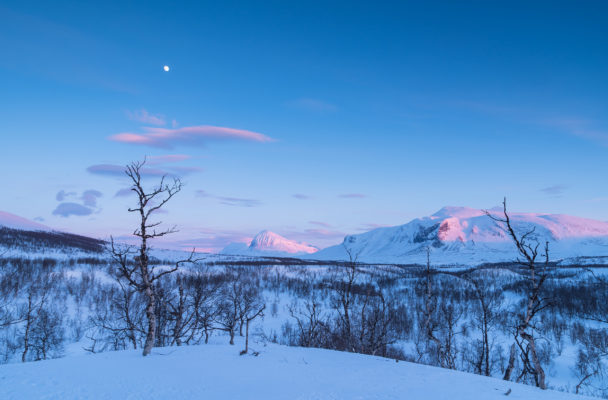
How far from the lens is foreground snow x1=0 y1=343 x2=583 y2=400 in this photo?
888 centimetres

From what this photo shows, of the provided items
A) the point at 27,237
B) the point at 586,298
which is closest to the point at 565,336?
the point at 586,298

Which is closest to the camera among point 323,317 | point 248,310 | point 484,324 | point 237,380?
point 237,380

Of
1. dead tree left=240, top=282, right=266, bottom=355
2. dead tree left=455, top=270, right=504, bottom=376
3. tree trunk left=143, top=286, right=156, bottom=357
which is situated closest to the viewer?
tree trunk left=143, top=286, right=156, bottom=357

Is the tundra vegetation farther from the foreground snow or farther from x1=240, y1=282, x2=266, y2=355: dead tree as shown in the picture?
the foreground snow

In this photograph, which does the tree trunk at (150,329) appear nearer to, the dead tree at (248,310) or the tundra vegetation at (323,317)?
the tundra vegetation at (323,317)

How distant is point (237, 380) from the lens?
33.6 ft

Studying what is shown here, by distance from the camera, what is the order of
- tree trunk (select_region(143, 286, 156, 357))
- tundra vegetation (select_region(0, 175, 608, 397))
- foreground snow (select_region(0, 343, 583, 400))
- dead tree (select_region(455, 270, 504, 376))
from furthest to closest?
1. dead tree (select_region(455, 270, 504, 376))
2. tundra vegetation (select_region(0, 175, 608, 397))
3. tree trunk (select_region(143, 286, 156, 357))
4. foreground snow (select_region(0, 343, 583, 400))

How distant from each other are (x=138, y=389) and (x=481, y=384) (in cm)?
998

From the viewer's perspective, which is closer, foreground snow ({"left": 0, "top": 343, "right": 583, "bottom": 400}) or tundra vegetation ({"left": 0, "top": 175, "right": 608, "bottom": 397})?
foreground snow ({"left": 0, "top": 343, "right": 583, "bottom": 400})

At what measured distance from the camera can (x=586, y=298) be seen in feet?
350

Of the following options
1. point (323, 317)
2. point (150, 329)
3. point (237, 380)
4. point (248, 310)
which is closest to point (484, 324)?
point (237, 380)

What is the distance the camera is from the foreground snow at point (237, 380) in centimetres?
888

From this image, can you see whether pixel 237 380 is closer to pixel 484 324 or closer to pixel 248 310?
pixel 484 324

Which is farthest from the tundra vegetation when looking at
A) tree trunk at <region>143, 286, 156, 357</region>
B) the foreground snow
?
the foreground snow
